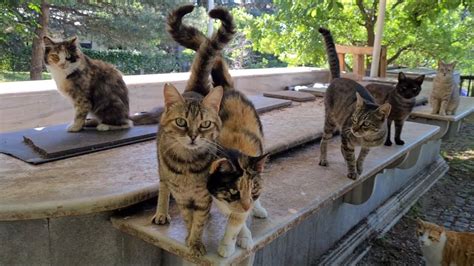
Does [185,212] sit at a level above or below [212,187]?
below

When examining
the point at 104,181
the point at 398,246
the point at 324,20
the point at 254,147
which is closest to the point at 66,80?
the point at 104,181

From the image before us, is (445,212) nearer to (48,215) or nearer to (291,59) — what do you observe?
(48,215)

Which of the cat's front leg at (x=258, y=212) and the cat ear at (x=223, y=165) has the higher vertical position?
the cat ear at (x=223, y=165)

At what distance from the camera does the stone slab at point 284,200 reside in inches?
57.7

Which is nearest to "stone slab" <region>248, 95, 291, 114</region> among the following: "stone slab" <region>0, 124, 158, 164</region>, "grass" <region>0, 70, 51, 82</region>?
"stone slab" <region>0, 124, 158, 164</region>

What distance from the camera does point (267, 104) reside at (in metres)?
3.68

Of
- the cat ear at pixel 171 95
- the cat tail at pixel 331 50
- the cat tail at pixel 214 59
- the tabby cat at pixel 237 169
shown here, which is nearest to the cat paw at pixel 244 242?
the tabby cat at pixel 237 169

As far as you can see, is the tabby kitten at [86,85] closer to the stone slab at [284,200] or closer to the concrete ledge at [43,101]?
the concrete ledge at [43,101]

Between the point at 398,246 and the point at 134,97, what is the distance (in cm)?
255

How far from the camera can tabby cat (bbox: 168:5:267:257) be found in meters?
1.23

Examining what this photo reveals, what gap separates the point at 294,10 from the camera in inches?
301

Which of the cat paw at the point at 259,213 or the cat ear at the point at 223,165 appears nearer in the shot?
the cat ear at the point at 223,165

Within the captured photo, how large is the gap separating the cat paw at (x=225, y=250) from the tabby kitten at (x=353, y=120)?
116 centimetres

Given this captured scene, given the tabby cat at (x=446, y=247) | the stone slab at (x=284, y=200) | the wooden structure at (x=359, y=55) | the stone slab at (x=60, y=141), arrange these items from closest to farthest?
the stone slab at (x=284, y=200) < the stone slab at (x=60, y=141) < the tabby cat at (x=446, y=247) < the wooden structure at (x=359, y=55)
